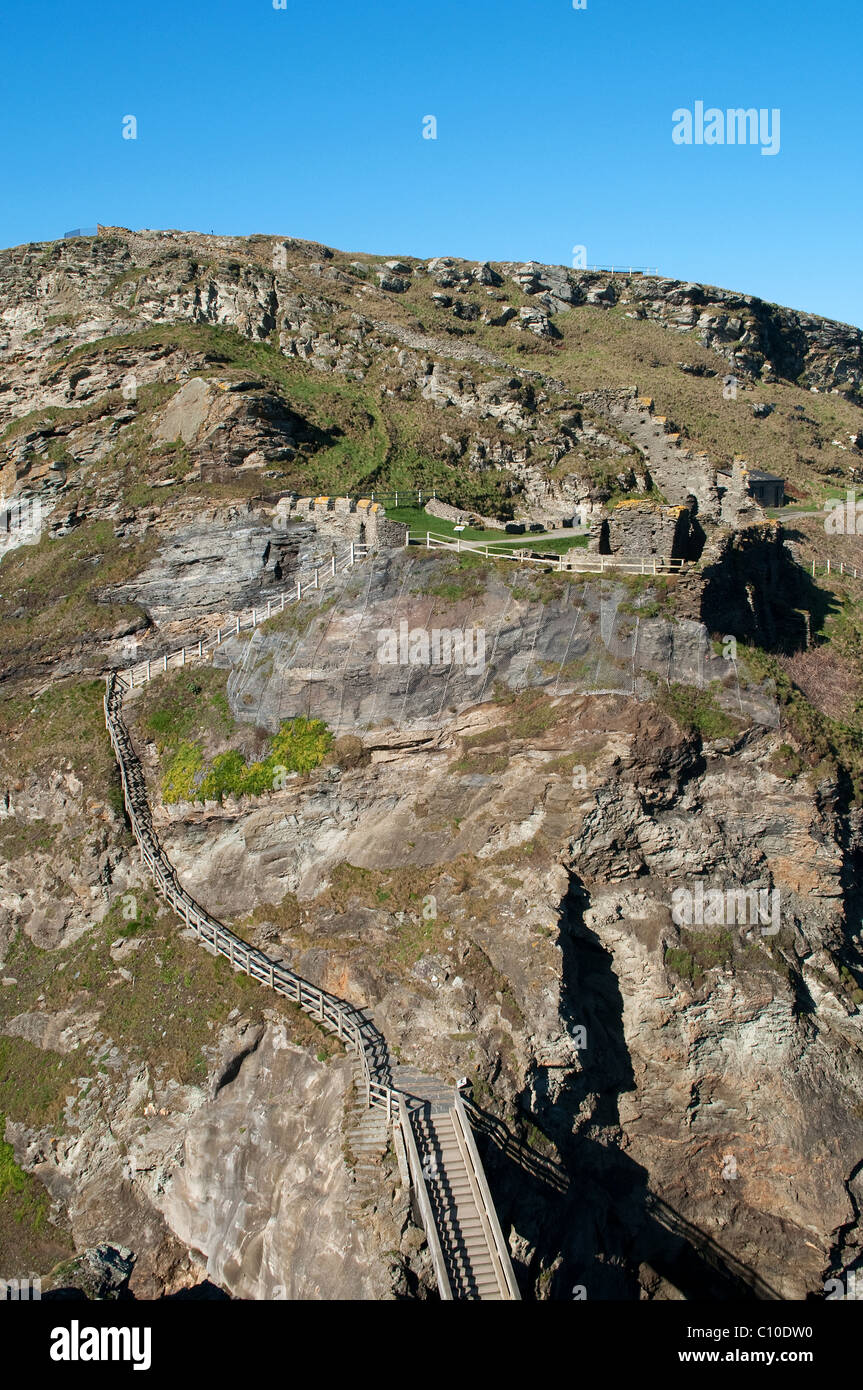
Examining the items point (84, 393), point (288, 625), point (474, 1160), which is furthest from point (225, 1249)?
point (84, 393)

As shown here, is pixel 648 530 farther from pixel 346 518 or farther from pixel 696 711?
pixel 346 518

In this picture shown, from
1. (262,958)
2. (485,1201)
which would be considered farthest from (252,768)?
(485,1201)

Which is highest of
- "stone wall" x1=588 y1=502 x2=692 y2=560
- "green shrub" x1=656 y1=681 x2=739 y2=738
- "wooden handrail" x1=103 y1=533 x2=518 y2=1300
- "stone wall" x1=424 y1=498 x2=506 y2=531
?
"stone wall" x1=424 y1=498 x2=506 y2=531

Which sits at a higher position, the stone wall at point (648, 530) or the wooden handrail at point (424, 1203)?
the stone wall at point (648, 530)

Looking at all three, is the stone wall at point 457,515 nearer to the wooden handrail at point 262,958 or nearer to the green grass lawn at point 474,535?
the green grass lawn at point 474,535

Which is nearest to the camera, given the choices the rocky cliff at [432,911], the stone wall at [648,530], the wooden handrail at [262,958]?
the wooden handrail at [262,958]

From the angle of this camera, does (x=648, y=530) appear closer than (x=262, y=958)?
No

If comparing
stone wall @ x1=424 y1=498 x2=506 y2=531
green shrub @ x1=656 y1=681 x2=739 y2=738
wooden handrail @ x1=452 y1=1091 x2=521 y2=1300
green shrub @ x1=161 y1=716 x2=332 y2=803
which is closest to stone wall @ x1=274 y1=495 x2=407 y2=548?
stone wall @ x1=424 y1=498 x2=506 y2=531

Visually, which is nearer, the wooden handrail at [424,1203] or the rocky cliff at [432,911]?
the wooden handrail at [424,1203]

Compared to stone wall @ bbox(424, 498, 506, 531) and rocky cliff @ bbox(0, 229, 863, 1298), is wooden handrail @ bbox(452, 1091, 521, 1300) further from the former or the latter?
stone wall @ bbox(424, 498, 506, 531)

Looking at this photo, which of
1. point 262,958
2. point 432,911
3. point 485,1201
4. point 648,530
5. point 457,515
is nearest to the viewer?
point 485,1201

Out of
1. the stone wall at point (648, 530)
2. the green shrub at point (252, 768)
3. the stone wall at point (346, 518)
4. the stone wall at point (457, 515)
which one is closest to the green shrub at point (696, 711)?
the stone wall at point (648, 530)
